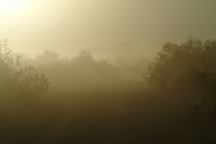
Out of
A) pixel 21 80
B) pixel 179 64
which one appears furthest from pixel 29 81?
pixel 179 64

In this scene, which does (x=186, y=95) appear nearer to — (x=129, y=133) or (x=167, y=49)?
(x=167, y=49)

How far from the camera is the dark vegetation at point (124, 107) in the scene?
3133 centimetres

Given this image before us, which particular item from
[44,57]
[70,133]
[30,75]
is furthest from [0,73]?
[44,57]

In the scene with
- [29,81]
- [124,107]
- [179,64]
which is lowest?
[124,107]

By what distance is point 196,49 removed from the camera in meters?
50.6

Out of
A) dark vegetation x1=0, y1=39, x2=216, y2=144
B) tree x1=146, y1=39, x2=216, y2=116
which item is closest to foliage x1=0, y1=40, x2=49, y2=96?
dark vegetation x1=0, y1=39, x2=216, y2=144

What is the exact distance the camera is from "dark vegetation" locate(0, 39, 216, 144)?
3133 cm

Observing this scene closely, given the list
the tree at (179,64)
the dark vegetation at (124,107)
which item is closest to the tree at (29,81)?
the dark vegetation at (124,107)

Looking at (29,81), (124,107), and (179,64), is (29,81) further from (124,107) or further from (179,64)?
(179,64)

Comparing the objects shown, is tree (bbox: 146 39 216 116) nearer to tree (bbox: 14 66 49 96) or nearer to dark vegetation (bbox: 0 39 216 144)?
dark vegetation (bbox: 0 39 216 144)

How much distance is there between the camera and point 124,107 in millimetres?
40562

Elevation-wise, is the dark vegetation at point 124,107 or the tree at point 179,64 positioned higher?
the tree at point 179,64

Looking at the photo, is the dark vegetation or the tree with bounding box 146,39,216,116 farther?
the tree with bounding box 146,39,216,116

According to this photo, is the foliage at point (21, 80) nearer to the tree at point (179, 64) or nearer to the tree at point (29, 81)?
the tree at point (29, 81)
